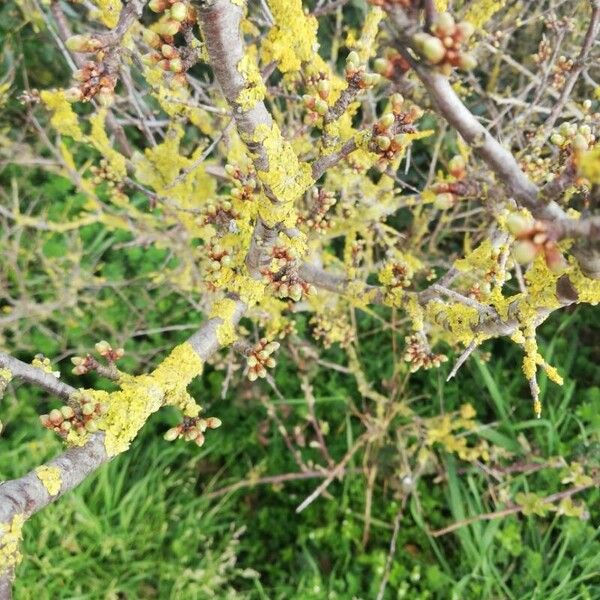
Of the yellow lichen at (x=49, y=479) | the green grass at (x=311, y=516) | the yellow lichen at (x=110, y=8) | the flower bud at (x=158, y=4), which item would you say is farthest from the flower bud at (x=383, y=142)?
the green grass at (x=311, y=516)

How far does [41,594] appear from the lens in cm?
232

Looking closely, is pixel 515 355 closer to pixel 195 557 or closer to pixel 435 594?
pixel 435 594

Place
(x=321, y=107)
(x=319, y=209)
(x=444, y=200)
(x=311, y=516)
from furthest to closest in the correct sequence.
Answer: (x=311, y=516)
(x=319, y=209)
(x=321, y=107)
(x=444, y=200)

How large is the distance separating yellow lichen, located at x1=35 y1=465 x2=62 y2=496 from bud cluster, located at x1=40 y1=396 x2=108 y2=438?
0.24ft

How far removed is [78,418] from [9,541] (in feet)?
0.74

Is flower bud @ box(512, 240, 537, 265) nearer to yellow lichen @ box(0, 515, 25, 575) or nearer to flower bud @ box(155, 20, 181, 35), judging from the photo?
flower bud @ box(155, 20, 181, 35)

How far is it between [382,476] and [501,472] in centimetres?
53

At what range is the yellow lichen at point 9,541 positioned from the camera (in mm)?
880

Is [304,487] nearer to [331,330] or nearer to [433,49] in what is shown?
[331,330]

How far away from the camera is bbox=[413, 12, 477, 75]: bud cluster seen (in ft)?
1.86

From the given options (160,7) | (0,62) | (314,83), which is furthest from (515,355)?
(0,62)

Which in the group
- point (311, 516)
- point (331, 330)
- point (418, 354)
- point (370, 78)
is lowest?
point (311, 516)

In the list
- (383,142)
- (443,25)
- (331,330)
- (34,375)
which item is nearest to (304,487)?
(331,330)

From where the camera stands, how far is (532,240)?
600mm
